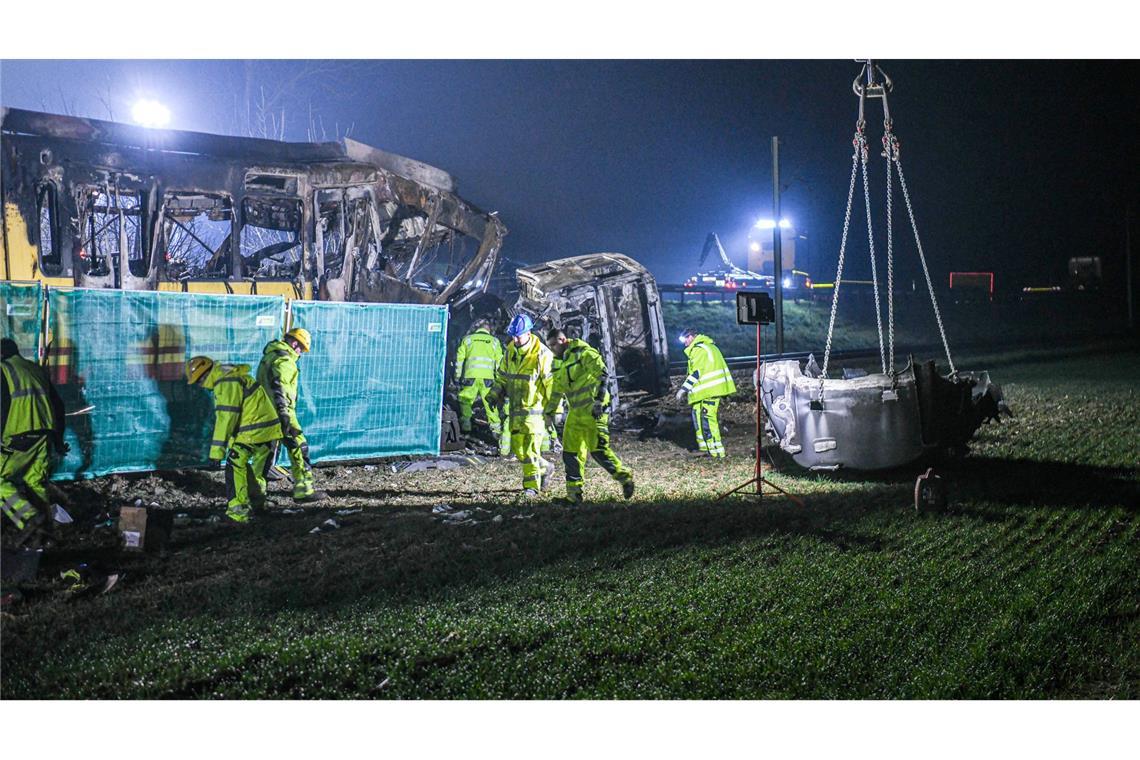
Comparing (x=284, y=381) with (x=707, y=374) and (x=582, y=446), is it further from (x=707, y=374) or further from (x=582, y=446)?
(x=707, y=374)

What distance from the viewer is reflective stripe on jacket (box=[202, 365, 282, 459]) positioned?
24.1 ft

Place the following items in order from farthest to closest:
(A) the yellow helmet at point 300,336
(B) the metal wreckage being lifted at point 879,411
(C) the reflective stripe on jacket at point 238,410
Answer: (B) the metal wreckage being lifted at point 879,411, (A) the yellow helmet at point 300,336, (C) the reflective stripe on jacket at point 238,410

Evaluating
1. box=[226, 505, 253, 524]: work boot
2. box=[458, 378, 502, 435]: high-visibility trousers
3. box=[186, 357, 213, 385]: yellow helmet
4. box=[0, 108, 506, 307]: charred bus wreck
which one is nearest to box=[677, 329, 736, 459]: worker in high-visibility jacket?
box=[458, 378, 502, 435]: high-visibility trousers

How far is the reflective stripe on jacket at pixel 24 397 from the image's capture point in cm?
666

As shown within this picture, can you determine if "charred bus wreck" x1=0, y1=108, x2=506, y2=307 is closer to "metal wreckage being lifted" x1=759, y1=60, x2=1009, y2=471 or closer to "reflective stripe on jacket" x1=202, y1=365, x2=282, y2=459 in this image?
"reflective stripe on jacket" x1=202, y1=365, x2=282, y2=459

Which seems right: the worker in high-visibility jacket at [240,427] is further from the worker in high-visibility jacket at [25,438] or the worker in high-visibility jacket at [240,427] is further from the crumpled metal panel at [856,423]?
the crumpled metal panel at [856,423]

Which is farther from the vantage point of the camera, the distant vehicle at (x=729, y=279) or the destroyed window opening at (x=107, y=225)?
the distant vehicle at (x=729, y=279)

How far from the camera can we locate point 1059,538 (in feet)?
22.6

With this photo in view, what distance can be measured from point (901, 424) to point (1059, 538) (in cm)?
200

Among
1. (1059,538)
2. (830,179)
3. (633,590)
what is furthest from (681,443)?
(830,179)

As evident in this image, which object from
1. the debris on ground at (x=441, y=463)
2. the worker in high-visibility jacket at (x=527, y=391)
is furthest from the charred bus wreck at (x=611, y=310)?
the worker in high-visibility jacket at (x=527, y=391)

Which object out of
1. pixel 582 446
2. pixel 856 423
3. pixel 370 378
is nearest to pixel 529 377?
pixel 582 446

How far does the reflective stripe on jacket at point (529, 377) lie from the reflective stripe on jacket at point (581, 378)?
0.33m

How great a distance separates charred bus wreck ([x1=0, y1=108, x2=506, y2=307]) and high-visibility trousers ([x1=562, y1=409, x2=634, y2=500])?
4.16 meters
